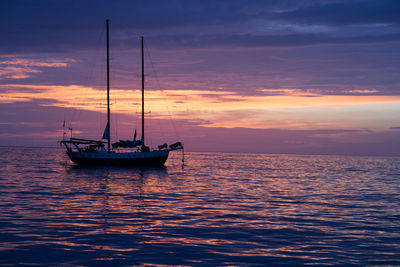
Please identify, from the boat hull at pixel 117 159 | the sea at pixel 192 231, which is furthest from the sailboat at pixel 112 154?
the sea at pixel 192 231

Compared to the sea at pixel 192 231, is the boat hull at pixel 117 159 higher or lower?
higher

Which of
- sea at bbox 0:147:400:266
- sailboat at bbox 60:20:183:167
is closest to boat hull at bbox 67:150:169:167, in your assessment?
sailboat at bbox 60:20:183:167

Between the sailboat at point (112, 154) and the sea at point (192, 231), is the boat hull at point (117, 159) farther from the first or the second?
the sea at point (192, 231)

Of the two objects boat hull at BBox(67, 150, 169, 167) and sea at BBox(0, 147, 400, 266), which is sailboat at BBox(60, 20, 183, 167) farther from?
sea at BBox(0, 147, 400, 266)

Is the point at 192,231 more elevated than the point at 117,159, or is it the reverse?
the point at 117,159

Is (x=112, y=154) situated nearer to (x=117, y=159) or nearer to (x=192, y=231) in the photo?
(x=117, y=159)

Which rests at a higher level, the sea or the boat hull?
the boat hull

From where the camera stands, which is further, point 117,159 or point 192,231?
point 117,159

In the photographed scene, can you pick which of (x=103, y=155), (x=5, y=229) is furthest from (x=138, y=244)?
(x=103, y=155)

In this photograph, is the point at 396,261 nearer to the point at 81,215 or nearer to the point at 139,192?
the point at 81,215

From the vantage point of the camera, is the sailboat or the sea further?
the sailboat

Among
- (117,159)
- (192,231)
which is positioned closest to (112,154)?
(117,159)

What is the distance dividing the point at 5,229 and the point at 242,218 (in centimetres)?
1237

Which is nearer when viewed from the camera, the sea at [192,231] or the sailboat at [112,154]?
the sea at [192,231]
